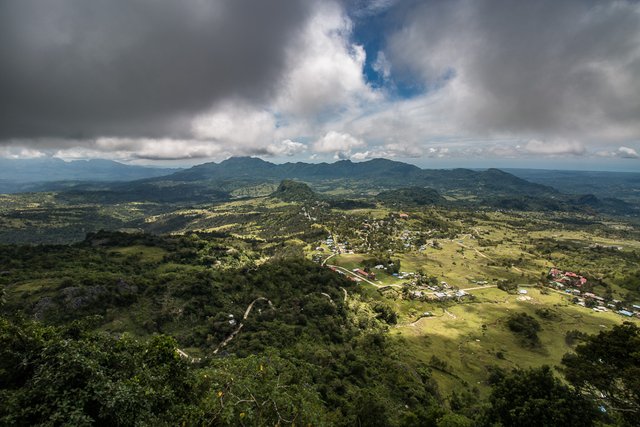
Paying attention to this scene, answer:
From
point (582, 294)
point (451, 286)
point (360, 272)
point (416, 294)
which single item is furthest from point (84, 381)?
point (582, 294)

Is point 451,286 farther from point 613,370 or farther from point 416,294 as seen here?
point 613,370

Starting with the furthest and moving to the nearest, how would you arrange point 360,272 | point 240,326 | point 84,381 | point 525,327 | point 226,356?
point 360,272
point 525,327
point 240,326
point 226,356
point 84,381

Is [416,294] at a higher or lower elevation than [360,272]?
lower

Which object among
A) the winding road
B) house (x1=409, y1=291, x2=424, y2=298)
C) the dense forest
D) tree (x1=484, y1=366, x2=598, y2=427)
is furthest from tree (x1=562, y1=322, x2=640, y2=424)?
house (x1=409, y1=291, x2=424, y2=298)

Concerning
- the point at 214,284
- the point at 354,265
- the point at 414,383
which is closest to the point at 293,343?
the point at 414,383

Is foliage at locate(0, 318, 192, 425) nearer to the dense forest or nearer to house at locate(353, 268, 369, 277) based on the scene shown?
the dense forest

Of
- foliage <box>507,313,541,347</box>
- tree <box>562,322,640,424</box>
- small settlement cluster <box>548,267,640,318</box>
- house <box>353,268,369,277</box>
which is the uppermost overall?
tree <box>562,322,640,424</box>
